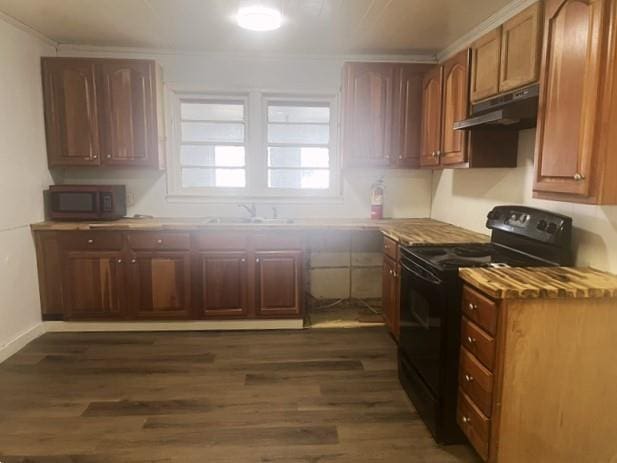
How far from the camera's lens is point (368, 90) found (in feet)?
12.0

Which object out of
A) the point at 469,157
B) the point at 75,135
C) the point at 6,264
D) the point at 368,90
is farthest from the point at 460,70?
the point at 6,264

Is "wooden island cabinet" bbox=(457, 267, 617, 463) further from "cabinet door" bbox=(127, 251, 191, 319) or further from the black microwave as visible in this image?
the black microwave

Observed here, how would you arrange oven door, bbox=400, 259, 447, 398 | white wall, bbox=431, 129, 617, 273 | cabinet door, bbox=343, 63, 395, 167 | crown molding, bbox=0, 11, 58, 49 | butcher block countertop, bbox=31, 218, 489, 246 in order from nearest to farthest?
1. white wall, bbox=431, 129, 617, 273
2. oven door, bbox=400, 259, 447, 398
3. crown molding, bbox=0, 11, 58, 49
4. butcher block countertop, bbox=31, 218, 489, 246
5. cabinet door, bbox=343, 63, 395, 167

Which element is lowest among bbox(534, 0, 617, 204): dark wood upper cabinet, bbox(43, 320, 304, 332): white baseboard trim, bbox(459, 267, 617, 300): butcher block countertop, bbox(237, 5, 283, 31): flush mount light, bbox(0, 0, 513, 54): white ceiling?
bbox(43, 320, 304, 332): white baseboard trim

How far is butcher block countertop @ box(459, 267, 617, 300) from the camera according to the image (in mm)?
1664

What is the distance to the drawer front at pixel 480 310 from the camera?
1733 mm

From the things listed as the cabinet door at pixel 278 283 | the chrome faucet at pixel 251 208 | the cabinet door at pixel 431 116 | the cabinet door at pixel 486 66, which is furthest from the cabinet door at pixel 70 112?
the cabinet door at pixel 486 66

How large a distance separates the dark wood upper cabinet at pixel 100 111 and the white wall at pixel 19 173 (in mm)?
115

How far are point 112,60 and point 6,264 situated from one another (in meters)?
1.84

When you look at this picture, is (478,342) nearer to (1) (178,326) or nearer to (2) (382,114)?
(2) (382,114)

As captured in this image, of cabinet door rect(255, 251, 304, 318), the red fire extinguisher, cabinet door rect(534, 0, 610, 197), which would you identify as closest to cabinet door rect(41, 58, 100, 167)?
cabinet door rect(255, 251, 304, 318)

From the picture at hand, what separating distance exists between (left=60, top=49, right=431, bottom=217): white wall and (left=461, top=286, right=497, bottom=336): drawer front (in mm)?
2267

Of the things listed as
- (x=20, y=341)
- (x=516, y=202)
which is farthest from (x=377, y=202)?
(x=20, y=341)

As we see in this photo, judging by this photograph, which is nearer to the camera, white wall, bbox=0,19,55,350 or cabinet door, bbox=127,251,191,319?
white wall, bbox=0,19,55,350
